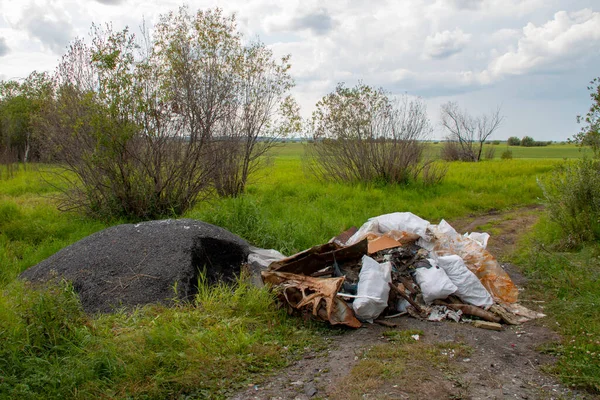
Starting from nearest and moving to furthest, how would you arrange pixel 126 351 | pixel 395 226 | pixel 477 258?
pixel 126 351 → pixel 477 258 → pixel 395 226

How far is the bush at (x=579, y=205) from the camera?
7.29 meters

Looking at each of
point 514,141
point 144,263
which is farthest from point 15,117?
point 514,141

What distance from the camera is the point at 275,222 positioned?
28.0 ft

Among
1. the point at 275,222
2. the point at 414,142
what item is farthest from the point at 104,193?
the point at 414,142

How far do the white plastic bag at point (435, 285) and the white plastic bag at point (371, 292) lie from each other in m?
0.43

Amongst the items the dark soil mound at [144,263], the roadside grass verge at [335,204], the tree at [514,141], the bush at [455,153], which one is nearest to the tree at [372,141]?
the roadside grass verge at [335,204]

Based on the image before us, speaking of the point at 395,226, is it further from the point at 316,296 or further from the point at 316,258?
the point at 316,296

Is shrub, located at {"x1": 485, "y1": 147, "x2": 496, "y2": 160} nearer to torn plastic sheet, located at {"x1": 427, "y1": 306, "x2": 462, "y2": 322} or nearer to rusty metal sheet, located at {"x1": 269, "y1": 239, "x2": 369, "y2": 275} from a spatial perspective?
rusty metal sheet, located at {"x1": 269, "y1": 239, "x2": 369, "y2": 275}

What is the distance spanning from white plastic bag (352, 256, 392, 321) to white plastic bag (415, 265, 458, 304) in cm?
43

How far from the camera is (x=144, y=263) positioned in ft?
18.5

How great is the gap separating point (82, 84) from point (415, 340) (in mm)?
8707

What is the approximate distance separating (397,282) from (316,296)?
117 cm

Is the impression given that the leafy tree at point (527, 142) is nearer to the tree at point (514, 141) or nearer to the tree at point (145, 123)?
the tree at point (514, 141)

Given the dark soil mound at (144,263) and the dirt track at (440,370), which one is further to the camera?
the dark soil mound at (144,263)
